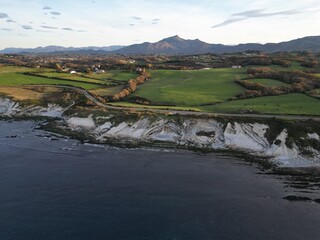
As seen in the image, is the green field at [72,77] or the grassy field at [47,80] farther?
the green field at [72,77]

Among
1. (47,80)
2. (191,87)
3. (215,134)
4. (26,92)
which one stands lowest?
(215,134)

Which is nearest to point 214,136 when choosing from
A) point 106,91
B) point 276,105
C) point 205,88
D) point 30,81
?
point 276,105

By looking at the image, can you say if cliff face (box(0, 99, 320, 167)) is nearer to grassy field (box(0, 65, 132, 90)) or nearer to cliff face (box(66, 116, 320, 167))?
cliff face (box(66, 116, 320, 167))

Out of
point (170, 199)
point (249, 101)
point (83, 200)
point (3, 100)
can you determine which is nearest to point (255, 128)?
point (249, 101)

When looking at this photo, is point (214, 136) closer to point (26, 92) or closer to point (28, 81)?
point (26, 92)

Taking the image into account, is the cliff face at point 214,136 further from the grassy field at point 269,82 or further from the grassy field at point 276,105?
the grassy field at point 269,82

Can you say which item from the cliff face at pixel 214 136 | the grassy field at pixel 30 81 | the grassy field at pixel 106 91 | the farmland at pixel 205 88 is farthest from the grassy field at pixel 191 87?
the grassy field at pixel 30 81

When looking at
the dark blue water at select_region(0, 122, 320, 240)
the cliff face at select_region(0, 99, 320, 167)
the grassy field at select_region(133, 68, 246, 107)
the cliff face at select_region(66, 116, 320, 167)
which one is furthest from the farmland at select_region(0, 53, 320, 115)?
the dark blue water at select_region(0, 122, 320, 240)
